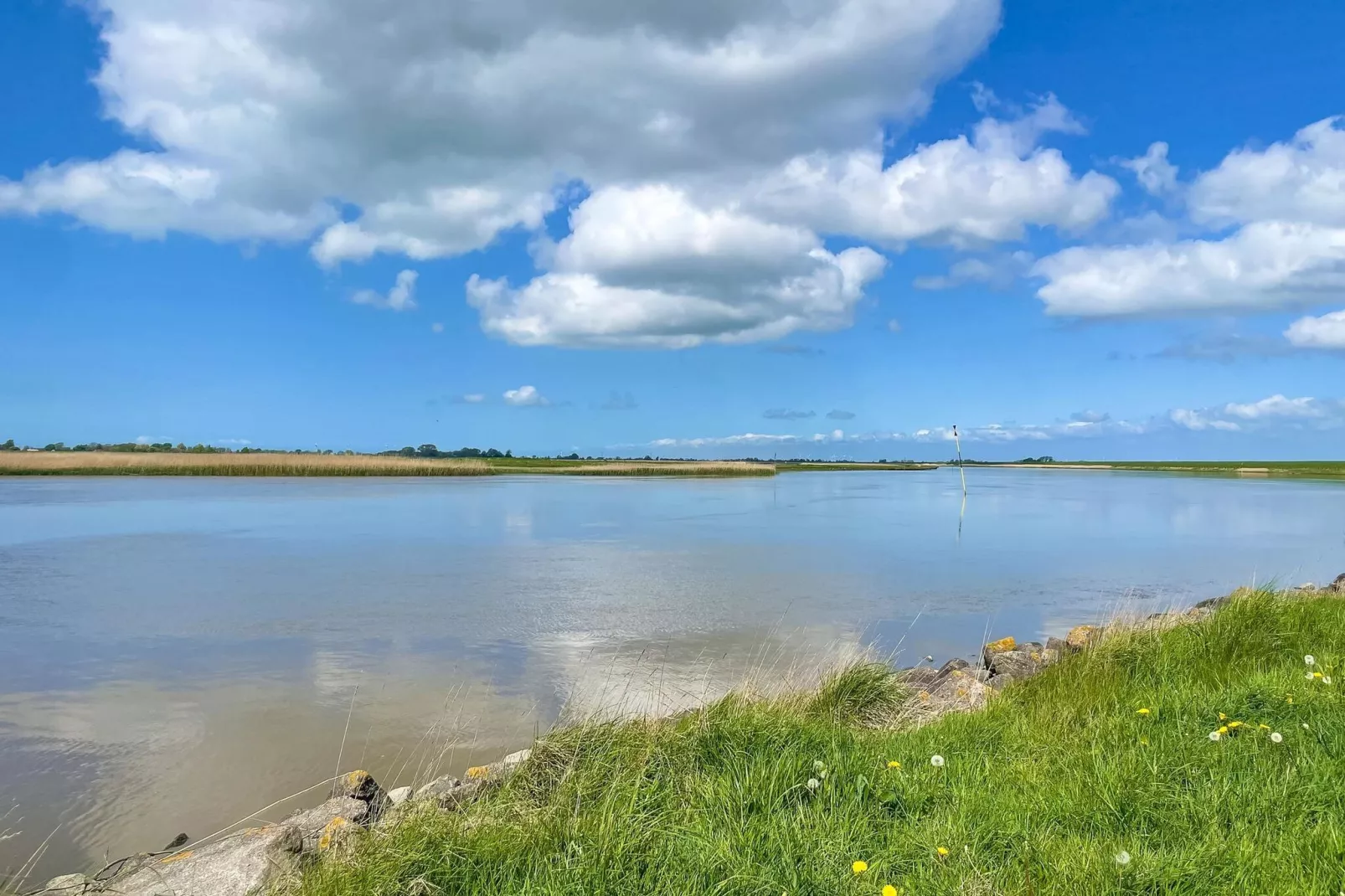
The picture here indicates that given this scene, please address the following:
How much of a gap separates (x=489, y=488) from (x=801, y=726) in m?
35.7

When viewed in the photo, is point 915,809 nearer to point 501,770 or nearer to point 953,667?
point 501,770

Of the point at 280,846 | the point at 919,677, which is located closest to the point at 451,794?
the point at 280,846

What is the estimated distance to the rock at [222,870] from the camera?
3.33m

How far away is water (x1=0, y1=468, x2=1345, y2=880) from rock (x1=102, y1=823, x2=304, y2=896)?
3.12 ft

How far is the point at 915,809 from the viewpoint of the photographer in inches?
137

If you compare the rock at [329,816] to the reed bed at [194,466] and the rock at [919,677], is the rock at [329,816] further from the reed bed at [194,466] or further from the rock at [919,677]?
the reed bed at [194,466]

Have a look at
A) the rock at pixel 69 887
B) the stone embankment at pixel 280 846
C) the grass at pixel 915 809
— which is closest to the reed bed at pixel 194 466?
the stone embankment at pixel 280 846

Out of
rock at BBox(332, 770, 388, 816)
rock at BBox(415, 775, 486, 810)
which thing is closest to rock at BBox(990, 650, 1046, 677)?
rock at BBox(415, 775, 486, 810)

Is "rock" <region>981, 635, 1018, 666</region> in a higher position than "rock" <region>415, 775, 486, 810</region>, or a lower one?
lower

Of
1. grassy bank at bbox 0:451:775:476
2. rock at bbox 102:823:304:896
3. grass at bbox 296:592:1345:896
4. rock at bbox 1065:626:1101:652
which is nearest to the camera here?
grass at bbox 296:592:1345:896

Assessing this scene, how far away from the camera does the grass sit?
2873 millimetres

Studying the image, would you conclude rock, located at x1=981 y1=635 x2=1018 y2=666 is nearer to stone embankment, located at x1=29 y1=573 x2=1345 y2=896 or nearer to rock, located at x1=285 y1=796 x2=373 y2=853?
stone embankment, located at x1=29 y1=573 x2=1345 y2=896

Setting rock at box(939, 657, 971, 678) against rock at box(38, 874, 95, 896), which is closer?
rock at box(38, 874, 95, 896)

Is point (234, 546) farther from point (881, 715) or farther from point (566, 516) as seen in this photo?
point (881, 715)
